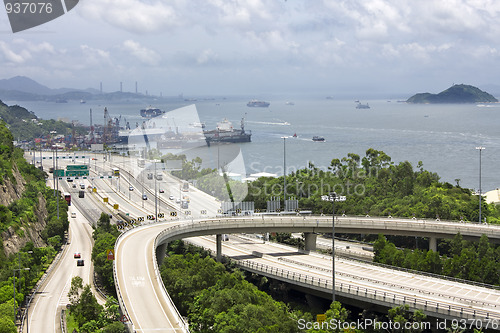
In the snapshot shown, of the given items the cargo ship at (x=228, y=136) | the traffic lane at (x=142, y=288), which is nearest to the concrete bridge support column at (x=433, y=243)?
the traffic lane at (x=142, y=288)

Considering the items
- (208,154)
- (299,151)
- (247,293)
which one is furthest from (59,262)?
(208,154)

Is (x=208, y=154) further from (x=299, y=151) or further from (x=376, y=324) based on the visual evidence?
(x=376, y=324)

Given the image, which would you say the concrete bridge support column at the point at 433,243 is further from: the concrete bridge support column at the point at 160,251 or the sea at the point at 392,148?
the sea at the point at 392,148

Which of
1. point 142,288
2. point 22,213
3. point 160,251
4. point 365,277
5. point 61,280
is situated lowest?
point 61,280

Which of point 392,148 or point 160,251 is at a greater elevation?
point 392,148

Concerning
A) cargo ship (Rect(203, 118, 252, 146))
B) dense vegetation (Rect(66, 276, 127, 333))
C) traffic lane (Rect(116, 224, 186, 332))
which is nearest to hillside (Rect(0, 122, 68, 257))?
traffic lane (Rect(116, 224, 186, 332))

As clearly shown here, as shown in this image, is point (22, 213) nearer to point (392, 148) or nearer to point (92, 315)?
point (92, 315)

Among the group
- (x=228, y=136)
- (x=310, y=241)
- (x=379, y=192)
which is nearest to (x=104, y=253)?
(x=310, y=241)

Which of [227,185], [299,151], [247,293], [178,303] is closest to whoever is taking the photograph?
[247,293]
